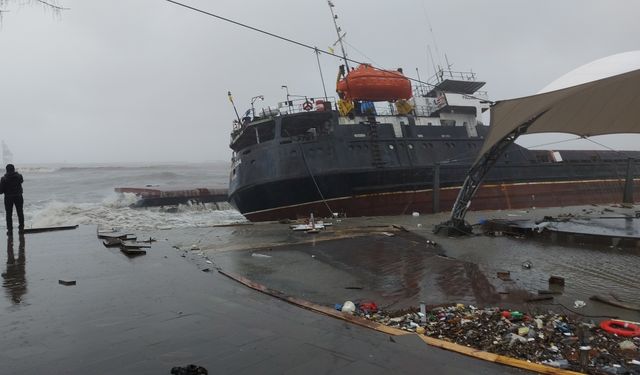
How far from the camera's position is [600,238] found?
29.8ft

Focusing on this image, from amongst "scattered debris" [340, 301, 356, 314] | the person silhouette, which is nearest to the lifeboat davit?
the person silhouette

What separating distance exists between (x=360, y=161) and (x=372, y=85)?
368cm

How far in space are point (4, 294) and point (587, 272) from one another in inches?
336

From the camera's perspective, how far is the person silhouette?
15.5 feet

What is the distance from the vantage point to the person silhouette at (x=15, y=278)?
4732 millimetres

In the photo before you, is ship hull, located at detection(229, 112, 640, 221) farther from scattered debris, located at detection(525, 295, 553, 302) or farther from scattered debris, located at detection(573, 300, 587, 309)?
scattered debris, located at detection(573, 300, 587, 309)

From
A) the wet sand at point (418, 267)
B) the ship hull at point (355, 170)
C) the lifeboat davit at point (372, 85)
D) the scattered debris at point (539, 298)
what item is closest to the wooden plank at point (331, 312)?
the wet sand at point (418, 267)

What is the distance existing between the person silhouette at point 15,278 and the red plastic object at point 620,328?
6.28m

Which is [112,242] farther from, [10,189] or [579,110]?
[579,110]

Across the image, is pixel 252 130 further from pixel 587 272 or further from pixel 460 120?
pixel 587 272

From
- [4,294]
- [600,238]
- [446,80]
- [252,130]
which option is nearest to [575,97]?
[600,238]

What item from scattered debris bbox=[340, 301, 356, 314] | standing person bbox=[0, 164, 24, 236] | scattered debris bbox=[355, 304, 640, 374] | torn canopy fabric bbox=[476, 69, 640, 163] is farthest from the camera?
standing person bbox=[0, 164, 24, 236]

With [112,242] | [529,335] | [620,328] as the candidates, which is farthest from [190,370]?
[112,242]

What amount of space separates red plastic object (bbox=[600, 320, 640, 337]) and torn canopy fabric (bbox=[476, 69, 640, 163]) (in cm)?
563
